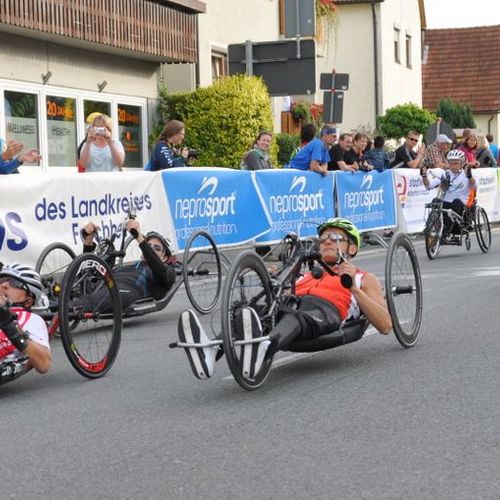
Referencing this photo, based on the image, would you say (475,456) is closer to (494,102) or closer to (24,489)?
(24,489)

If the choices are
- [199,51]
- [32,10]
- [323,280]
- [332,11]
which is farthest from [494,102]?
[323,280]

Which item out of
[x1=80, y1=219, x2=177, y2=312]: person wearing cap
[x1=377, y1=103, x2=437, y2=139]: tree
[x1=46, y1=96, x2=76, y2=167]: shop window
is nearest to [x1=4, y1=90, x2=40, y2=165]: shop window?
[x1=46, y1=96, x2=76, y2=167]: shop window

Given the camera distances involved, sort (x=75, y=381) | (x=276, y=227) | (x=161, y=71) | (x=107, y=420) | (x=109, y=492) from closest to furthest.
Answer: (x=109, y=492) → (x=107, y=420) → (x=75, y=381) → (x=276, y=227) → (x=161, y=71)

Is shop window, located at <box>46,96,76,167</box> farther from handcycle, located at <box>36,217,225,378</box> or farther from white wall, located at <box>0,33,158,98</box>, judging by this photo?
handcycle, located at <box>36,217,225,378</box>

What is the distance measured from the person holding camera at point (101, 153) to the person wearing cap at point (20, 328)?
21.6 ft

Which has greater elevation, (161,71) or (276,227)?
(161,71)

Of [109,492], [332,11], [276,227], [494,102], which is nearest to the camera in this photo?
[109,492]

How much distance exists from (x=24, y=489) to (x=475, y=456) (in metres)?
1.92

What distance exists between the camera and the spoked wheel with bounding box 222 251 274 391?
23.6ft

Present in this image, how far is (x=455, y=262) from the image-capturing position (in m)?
17.2

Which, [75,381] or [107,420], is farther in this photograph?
[75,381]

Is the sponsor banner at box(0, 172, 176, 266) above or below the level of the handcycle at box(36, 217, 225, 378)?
above

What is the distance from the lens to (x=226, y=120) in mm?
24422

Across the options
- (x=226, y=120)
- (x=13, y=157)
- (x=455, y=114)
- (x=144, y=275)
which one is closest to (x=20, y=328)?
(x=144, y=275)
